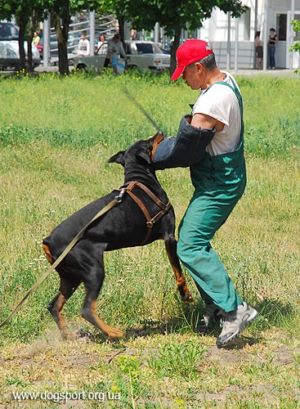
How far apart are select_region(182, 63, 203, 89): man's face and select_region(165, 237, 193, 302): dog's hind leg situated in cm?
100

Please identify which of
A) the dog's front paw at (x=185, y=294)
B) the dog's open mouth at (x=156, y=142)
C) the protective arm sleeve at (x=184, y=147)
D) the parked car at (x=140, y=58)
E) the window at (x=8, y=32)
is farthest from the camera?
the window at (x=8, y=32)

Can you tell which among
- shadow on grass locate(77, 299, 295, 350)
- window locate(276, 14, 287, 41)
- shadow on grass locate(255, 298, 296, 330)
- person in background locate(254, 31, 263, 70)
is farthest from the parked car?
shadow on grass locate(77, 299, 295, 350)

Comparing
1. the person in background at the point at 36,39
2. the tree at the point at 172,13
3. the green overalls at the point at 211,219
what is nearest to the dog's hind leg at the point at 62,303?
the green overalls at the point at 211,219

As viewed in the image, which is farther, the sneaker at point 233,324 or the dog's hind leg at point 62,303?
the dog's hind leg at point 62,303

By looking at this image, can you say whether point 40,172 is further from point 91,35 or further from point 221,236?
point 91,35

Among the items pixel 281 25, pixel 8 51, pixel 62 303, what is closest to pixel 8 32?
pixel 8 51

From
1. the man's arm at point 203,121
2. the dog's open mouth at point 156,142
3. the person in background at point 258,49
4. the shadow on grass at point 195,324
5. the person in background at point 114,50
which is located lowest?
the person in background at point 258,49

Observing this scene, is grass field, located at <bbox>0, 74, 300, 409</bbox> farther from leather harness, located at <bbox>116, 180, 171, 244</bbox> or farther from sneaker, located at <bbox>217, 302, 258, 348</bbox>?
leather harness, located at <bbox>116, 180, 171, 244</bbox>

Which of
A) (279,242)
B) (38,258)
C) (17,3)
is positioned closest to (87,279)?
(38,258)

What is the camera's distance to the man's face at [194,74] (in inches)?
269

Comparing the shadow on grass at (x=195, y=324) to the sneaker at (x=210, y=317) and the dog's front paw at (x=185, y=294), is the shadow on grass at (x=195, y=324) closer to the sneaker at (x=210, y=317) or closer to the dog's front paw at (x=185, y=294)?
the sneaker at (x=210, y=317)

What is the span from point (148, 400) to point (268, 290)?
2.44 m

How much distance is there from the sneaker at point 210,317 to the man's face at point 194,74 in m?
1.46

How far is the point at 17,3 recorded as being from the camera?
36250mm
